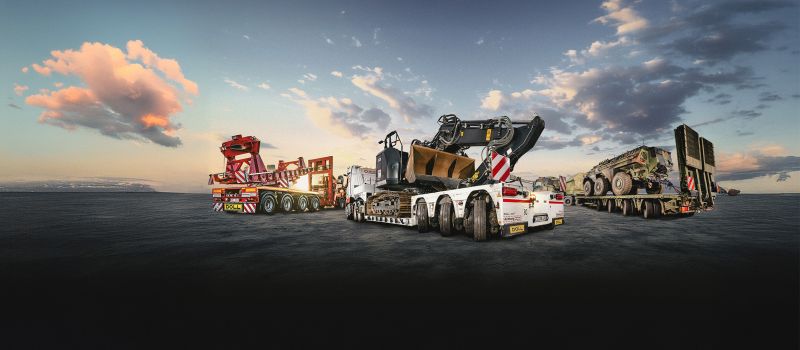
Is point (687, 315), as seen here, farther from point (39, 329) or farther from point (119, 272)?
point (119, 272)

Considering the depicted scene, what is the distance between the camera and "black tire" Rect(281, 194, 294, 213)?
56.2ft

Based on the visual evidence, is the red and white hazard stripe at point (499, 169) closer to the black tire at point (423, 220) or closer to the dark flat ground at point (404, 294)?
the dark flat ground at point (404, 294)

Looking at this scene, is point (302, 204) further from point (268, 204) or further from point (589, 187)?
point (589, 187)

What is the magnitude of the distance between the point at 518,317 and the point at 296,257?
149 inches

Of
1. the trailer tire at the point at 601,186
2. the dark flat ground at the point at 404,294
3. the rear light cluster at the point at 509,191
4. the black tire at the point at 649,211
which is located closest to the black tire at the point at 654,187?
the black tire at the point at 649,211

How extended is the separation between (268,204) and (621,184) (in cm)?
1782

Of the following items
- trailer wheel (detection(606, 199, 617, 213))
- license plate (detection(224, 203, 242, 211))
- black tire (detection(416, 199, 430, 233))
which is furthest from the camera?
trailer wheel (detection(606, 199, 617, 213))

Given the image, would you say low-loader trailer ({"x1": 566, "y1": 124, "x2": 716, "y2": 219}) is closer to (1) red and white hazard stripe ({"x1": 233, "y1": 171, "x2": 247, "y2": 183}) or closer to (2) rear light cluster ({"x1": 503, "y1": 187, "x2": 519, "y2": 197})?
(2) rear light cluster ({"x1": 503, "y1": 187, "x2": 519, "y2": 197})

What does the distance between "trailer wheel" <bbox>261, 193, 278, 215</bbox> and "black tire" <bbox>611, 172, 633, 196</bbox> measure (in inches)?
692

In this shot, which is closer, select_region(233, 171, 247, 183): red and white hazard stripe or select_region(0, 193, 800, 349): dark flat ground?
select_region(0, 193, 800, 349): dark flat ground

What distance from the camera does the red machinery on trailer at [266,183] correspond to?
15.8 metres

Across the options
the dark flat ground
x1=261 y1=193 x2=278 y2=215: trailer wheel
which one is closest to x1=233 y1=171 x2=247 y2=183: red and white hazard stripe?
x1=261 y1=193 x2=278 y2=215: trailer wheel

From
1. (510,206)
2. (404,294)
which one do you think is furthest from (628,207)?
(404,294)

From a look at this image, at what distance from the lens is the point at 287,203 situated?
57.2 feet
